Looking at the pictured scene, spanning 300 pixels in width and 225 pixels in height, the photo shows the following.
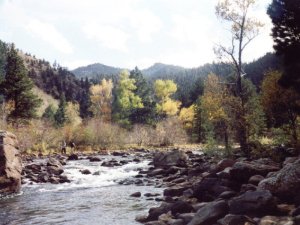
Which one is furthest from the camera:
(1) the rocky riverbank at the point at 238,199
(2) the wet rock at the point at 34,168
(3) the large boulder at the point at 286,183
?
(2) the wet rock at the point at 34,168

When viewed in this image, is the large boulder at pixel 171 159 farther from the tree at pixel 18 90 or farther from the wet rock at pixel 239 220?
the tree at pixel 18 90

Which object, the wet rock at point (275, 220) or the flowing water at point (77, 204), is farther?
the flowing water at point (77, 204)

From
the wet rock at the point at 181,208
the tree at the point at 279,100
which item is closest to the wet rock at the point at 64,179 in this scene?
the wet rock at the point at 181,208

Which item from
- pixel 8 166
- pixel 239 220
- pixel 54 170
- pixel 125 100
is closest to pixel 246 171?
pixel 239 220

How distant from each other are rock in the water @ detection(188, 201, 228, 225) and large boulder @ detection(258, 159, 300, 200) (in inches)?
64.2

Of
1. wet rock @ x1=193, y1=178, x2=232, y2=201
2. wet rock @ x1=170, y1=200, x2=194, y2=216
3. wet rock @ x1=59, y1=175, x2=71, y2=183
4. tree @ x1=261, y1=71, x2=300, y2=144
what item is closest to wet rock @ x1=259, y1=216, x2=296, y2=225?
wet rock @ x1=170, y1=200, x2=194, y2=216

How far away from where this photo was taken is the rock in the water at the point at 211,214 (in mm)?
11594

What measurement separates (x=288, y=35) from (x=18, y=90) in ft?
135

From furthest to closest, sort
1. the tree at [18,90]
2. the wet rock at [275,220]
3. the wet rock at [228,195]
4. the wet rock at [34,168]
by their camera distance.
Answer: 1. the tree at [18,90]
2. the wet rock at [34,168]
3. the wet rock at [228,195]
4. the wet rock at [275,220]

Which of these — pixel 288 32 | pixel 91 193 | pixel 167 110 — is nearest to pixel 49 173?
pixel 91 193

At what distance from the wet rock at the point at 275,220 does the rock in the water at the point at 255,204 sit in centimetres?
64

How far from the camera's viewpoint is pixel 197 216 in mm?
11938

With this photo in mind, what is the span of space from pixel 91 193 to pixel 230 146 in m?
10.5

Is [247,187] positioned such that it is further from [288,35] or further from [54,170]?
[54,170]
